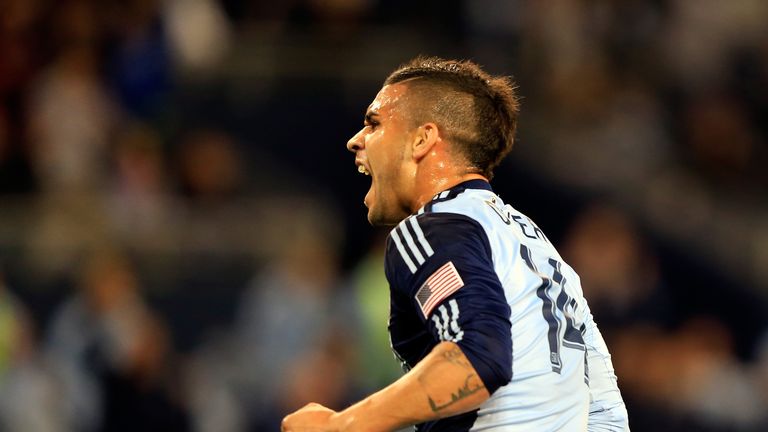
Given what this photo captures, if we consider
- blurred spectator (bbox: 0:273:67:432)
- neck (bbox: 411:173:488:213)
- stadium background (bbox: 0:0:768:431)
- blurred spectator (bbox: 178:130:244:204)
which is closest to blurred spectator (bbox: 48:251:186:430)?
stadium background (bbox: 0:0:768:431)

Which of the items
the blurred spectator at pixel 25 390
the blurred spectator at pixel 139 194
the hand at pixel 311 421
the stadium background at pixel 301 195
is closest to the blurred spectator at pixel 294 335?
the stadium background at pixel 301 195

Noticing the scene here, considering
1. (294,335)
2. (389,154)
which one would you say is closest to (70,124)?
(294,335)

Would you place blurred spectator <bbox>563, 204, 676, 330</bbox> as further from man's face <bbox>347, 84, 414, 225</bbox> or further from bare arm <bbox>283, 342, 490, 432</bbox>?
bare arm <bbox>283, 342, 490, 432</bbox>

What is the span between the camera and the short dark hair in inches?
165

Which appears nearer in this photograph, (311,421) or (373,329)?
(311,421)

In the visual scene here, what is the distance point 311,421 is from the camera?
12.2ft

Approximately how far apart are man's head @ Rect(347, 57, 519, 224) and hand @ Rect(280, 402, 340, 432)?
2.75ft

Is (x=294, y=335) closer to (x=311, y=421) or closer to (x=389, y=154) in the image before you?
(x=389, y=154)

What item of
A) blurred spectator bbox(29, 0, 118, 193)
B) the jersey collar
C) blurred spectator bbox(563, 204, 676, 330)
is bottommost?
blurred spectator bbox(563, 204, 676, 330)

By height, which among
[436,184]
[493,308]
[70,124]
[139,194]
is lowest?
[493,308]

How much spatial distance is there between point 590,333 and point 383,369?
6058 mm

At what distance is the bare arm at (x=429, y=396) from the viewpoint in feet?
11.5

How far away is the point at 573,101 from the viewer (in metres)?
13.7

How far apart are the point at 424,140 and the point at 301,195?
783 cm
